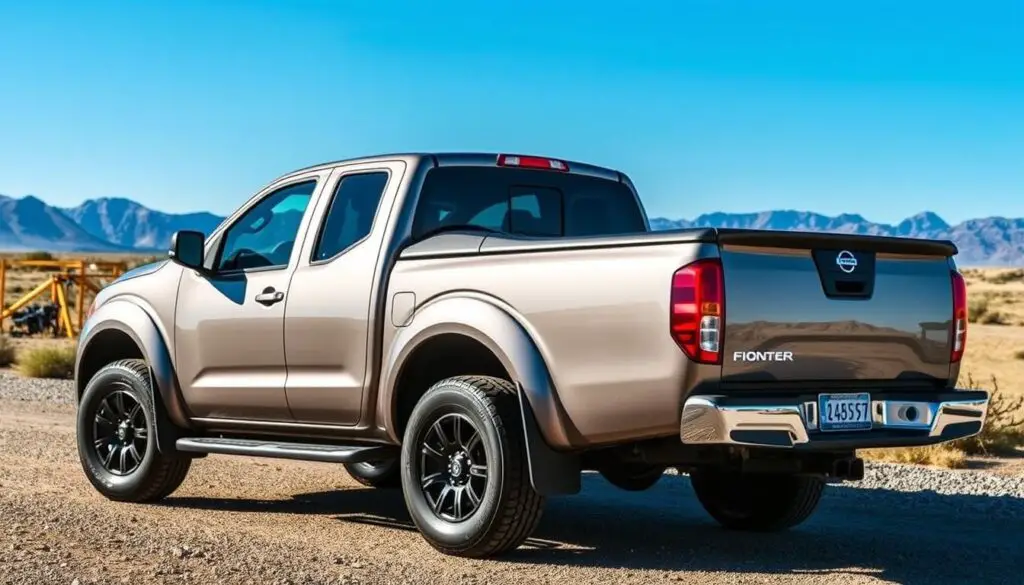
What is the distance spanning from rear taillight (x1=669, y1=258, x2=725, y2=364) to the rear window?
185 cm

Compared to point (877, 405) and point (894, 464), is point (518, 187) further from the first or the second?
point (894, 464)

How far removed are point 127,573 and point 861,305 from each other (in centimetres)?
339

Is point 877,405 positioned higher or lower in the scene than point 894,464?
higher

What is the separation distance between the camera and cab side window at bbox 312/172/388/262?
7570 mm

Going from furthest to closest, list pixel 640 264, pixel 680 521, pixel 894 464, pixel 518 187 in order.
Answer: pixel 894 464 < pixel 680 521 < pixel 518 187 < pixel 640 264

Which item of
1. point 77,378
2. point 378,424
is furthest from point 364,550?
point 77,378

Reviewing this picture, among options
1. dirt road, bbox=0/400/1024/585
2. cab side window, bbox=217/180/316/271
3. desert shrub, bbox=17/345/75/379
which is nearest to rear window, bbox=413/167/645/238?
cab side window, bbox=217/180/316/271

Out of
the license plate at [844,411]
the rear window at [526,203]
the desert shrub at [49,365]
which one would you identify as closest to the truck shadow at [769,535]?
the license plate at [844,411]

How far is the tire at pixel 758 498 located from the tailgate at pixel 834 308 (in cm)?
145

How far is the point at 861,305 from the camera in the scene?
247 inches

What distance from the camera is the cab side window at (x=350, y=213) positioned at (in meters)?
7.57

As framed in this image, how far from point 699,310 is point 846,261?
87cm

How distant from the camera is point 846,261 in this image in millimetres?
6242

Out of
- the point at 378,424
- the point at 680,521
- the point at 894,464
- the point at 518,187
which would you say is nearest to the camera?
the point at 378,424
